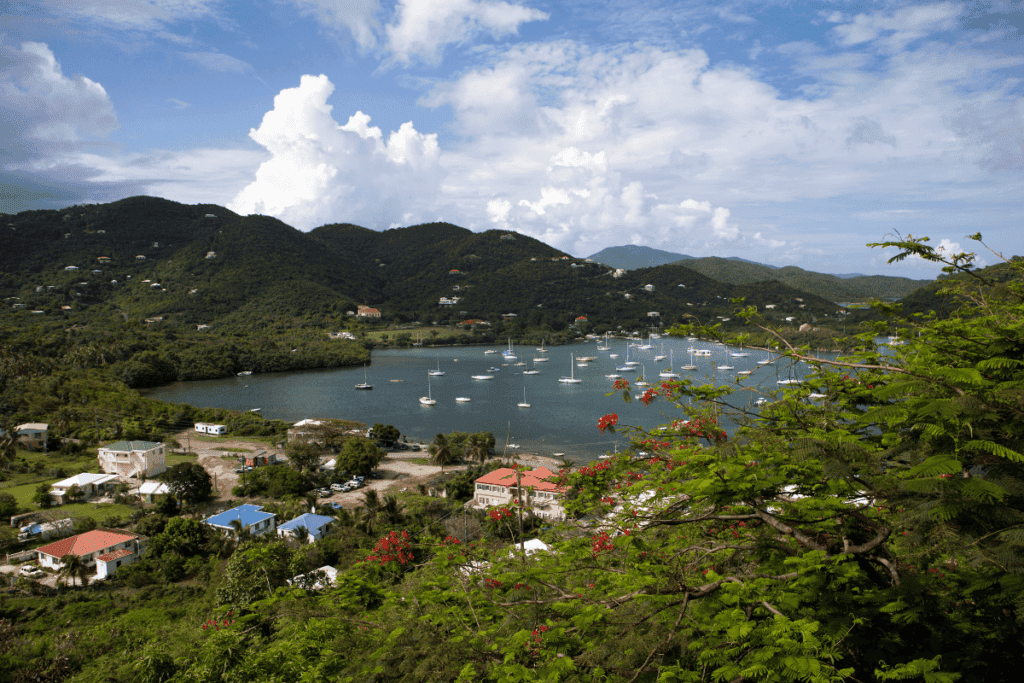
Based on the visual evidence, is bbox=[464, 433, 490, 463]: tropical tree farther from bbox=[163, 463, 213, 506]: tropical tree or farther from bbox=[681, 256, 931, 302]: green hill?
bbox=[681, 256, 931, 302]: green hill

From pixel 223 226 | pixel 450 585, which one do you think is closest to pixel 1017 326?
pixel 450 585

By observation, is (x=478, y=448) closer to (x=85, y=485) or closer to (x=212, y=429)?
(x=85, y=485)

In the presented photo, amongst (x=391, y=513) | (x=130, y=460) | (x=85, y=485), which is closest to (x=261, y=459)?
(x=130, y=460)

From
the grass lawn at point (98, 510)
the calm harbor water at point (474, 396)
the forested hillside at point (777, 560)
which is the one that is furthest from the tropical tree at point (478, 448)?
the forested hillside at point (777, 560)

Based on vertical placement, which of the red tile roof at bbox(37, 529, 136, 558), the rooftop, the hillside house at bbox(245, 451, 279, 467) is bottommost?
the hillside house at bbox(245, 451, 279, 467)

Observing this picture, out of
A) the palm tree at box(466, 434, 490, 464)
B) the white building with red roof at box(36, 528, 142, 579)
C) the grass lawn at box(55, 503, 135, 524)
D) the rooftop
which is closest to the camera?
the white building with red roof at box(36, 528, 142, 579)

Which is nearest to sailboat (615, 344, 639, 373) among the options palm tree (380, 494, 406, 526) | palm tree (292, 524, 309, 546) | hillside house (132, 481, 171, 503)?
palm tree (380, 494, 406, 526)

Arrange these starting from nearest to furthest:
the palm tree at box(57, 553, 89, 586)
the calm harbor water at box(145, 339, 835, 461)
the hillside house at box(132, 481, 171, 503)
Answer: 1. the palm tree at box(57, 553, 89, 586)
2. the hillside house at box(132, 481, 171, 503)
3. the calm harbor water at box(145, 339, 835, 461)
